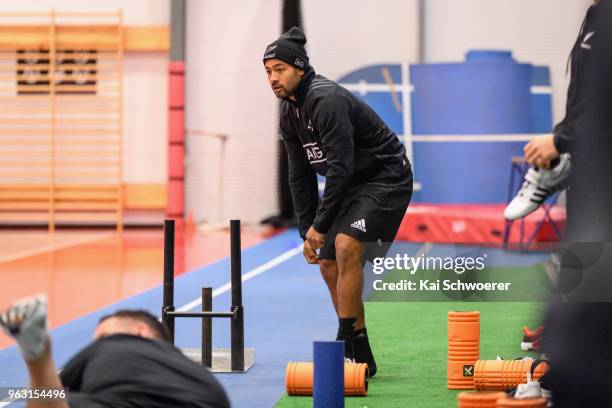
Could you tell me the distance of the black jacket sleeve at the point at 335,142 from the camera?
20.2 ft

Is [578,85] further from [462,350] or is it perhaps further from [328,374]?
[462,350]

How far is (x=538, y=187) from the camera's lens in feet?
12.9

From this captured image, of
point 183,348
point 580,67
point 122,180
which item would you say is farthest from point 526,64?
point 580,67

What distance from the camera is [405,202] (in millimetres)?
6504

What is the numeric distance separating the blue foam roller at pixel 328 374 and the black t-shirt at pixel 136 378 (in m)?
1.13

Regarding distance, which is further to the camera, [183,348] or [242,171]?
[242,171]

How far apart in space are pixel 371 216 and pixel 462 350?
91 centimetres

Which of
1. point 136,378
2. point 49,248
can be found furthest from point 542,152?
point 49,248

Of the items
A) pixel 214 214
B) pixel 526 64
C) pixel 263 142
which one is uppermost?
pixel 526 64

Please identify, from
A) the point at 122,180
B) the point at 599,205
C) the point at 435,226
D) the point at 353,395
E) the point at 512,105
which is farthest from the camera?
the point at 122,180

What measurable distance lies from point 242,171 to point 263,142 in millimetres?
628

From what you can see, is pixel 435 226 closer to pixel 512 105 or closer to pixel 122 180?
pixel 512 105

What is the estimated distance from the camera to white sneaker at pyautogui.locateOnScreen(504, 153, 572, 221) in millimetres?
3900

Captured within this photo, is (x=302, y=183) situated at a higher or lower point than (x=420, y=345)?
higher
